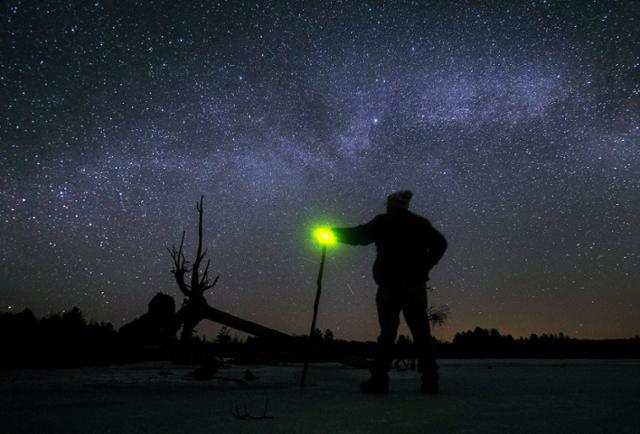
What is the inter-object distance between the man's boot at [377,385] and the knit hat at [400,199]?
77.9 inches

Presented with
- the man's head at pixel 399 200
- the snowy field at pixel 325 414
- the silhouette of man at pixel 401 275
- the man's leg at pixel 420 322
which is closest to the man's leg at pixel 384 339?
the silhouette of man at pixel 401 275

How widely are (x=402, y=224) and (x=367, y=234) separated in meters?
0.46

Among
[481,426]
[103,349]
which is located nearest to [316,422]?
[481,426]

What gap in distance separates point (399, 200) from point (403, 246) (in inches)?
23.8

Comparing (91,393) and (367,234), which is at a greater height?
(367,234)

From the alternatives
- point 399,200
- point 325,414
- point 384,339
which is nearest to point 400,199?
point 399,200

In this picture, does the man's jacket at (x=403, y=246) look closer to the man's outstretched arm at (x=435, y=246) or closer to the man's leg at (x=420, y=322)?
the man's outstretched arm at (x=435, y=246)

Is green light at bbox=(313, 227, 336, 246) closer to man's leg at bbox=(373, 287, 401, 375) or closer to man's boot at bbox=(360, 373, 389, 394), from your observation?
man's leg at bbox=(373, 287, 401, 375)

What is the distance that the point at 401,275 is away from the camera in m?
4.38

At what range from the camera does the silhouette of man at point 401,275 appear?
164 inches

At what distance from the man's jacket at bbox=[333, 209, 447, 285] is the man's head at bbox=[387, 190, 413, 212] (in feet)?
0.21

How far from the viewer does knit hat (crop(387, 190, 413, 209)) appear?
4.72 metres

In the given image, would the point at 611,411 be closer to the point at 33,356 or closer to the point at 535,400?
the point at 535,400

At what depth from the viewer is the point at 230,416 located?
7.99 ft
